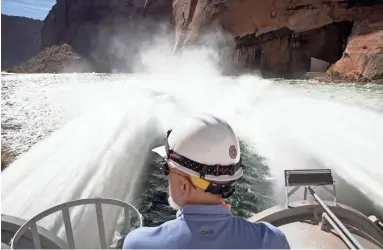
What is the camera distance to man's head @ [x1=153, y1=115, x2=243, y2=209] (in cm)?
144

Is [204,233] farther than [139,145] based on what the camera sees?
No

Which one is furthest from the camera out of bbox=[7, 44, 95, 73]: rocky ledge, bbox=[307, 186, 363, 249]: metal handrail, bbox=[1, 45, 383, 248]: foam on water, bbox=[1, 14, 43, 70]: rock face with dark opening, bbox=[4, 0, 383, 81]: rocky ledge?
bbox=[1, 14, 43, 70]: rock face with dark opening

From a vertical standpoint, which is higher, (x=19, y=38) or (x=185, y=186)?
(x=19, y=38)

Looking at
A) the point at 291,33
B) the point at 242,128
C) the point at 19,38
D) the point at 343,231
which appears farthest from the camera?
the point at 19,38

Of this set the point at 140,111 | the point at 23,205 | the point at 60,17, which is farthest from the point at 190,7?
the point at 60,17

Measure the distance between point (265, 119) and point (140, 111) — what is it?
13.8 feet

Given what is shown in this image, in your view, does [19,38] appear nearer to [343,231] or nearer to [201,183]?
[343,231]

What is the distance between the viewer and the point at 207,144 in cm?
147

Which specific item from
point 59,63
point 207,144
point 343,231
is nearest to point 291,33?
point 343,231

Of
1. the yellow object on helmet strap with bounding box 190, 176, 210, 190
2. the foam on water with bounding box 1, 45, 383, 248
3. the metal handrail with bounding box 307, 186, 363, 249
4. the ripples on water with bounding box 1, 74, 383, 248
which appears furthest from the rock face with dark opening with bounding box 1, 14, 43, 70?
the yellow object on helmet strap with bounding box 190, 176, 210, 190

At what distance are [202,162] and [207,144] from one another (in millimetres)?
75

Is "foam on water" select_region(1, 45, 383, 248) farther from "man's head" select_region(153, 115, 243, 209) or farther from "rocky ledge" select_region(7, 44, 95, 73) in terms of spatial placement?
"rocky ledge" select_region(7, 44, 95, 73)

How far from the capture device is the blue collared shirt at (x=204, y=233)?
1.31m

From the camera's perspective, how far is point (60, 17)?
324 ft
